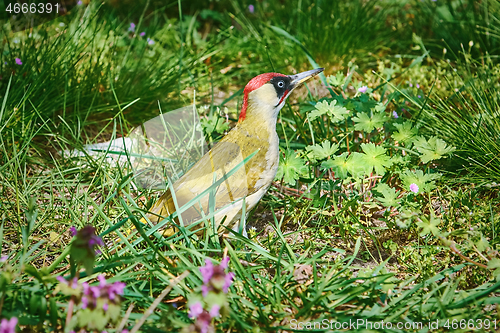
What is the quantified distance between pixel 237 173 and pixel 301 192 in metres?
0.71

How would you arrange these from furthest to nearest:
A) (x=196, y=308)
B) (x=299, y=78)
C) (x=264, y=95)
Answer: (x=299, y=78)
(x=264, y=95)
(x=196, y=308)

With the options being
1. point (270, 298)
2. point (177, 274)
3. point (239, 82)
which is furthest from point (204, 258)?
point (239, 82)

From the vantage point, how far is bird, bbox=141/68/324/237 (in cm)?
254

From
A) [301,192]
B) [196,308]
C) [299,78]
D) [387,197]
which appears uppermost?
[299,78]

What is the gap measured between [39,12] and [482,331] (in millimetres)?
5302

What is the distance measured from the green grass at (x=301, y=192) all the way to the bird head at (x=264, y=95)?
262 millimetres

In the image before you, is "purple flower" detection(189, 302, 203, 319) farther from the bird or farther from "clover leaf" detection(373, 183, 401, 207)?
"clover leaf" detection(373, 183, 401, 207)

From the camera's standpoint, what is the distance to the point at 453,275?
2.34 meters

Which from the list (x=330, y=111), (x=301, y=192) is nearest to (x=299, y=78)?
(x=330, y=111)

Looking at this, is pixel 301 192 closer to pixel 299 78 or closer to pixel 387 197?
pixel 387 197

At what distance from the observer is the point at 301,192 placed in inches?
124

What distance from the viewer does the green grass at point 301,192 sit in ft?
6.80

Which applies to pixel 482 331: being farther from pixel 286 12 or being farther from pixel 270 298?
pixel 286 12

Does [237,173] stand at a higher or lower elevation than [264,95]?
lower
